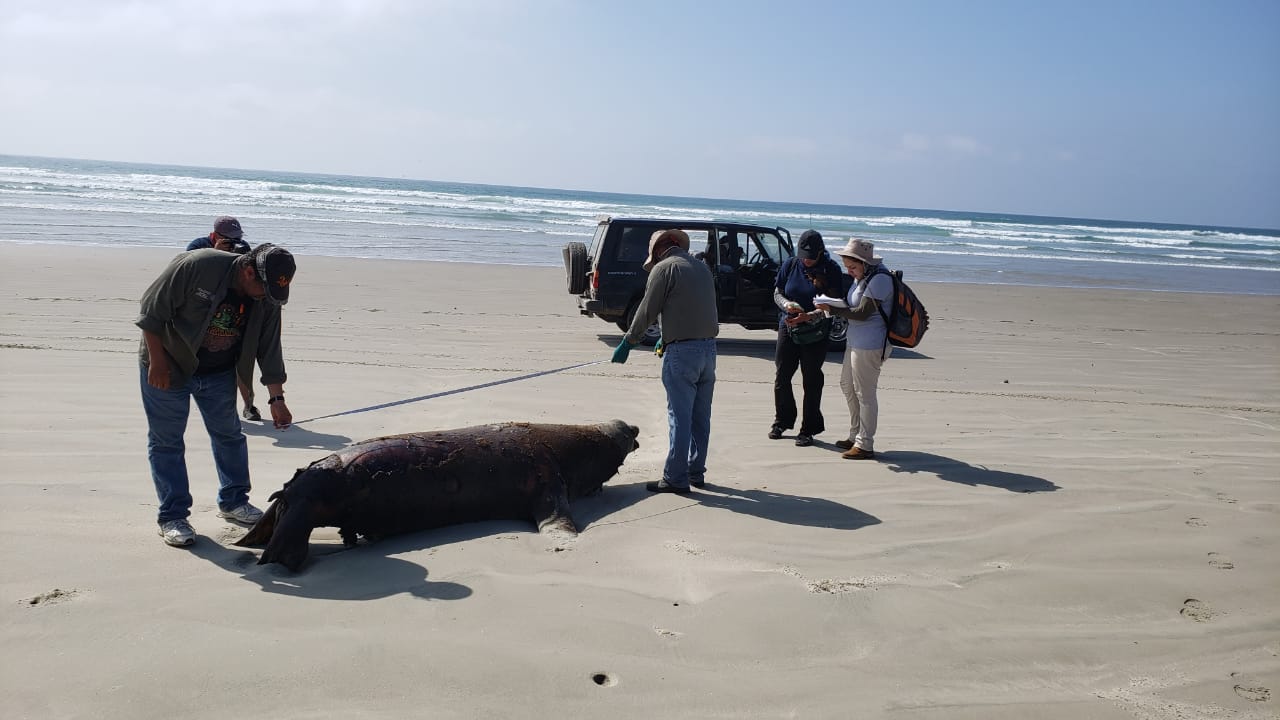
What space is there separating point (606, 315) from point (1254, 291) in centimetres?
2201

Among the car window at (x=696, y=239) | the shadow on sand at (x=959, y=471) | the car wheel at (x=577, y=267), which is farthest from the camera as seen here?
the car window at (x=696, y=239)

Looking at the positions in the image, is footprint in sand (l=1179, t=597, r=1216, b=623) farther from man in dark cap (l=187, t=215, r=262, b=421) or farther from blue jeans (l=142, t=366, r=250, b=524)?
man in dark cap (l=187, t=215, r=262, b=421)

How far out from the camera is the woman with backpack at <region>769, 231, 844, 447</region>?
6.88 metres

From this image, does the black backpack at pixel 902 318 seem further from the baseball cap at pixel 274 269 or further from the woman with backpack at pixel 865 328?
the baseball cap at pixel 274 269

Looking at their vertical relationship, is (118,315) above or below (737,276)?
below

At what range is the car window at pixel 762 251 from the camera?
1219cm

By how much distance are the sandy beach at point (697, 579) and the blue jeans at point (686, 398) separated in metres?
0.24

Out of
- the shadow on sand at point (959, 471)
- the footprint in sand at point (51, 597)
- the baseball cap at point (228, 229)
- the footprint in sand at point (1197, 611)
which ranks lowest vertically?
the footprint in sand at point (51, 597)

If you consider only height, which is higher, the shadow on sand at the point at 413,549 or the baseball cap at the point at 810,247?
the baseball cap at the point at 810,247

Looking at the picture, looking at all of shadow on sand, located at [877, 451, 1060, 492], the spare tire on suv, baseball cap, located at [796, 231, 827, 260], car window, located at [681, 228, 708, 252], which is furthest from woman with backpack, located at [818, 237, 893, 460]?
the spare tire on suv

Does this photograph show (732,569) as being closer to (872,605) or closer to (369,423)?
(872,605)

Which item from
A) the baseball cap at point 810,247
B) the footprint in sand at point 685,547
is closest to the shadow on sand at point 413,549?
the footprint in sand at point 685,547

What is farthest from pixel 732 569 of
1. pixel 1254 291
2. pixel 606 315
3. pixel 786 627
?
pixel 1254 291

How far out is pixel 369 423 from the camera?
7156mm
